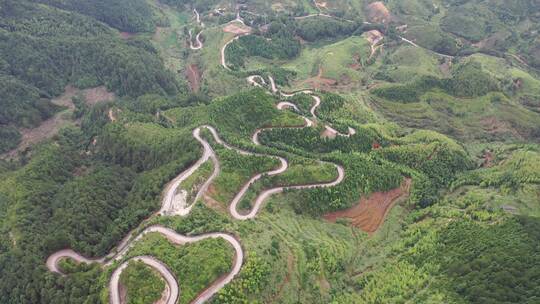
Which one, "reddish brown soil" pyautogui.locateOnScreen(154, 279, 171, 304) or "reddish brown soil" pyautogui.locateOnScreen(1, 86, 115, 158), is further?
"reddish brown soil" pyautogui.locateOnScreen(1, 86, 115, 158)

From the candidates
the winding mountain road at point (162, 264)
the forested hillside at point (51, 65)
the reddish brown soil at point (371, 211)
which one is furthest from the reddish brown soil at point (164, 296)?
the forested hillside at point (51, 65)

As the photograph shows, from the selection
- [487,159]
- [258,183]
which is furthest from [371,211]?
[487,159]

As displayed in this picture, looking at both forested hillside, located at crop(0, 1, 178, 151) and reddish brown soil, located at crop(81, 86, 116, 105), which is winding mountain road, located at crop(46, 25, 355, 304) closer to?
forested hillside, located at crop(0, 1, 178, 151)

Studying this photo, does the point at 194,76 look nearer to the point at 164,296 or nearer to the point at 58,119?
the point at 58,119

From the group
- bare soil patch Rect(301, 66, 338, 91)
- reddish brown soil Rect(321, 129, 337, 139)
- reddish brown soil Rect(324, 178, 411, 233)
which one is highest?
reddish brown soil Rect(321, 129, 337, 139)

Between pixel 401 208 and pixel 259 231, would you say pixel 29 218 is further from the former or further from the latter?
pixel 401 208

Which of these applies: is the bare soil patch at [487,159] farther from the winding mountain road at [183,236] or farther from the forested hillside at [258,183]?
the winding mountain road at [183,236]

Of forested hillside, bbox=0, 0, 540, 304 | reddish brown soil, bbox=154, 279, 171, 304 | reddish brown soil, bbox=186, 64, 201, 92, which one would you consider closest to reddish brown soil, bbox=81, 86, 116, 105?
forested hillside, bbox=0, 0, 540, 304
